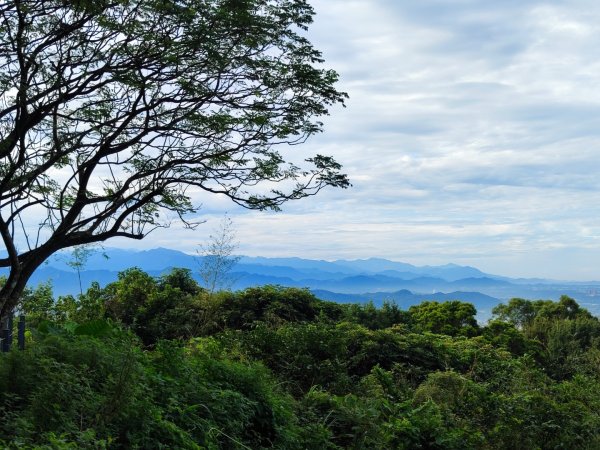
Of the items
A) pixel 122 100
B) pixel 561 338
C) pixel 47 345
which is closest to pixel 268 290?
pixel 122 100

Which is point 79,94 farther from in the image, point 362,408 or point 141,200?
point 362,408

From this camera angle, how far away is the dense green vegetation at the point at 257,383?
370 cm

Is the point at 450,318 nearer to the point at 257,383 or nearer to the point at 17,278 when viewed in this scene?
the point at 17,278

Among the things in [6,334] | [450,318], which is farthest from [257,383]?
[450,318]

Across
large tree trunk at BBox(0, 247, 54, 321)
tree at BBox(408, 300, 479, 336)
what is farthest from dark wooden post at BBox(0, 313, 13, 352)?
tree at BBox(408, 300, 479, 336)

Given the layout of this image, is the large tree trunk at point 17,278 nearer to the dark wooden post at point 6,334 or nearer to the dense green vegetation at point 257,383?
the dark wooden post at point 6,334

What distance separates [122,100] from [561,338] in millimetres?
18981

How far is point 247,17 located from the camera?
8.08m

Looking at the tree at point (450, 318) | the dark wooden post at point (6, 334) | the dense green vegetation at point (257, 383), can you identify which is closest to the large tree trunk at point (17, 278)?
the dark wooden post at point (6, 334)

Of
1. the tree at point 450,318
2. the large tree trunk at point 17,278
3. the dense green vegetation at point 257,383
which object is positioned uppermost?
the large tree trunk at point 17,278

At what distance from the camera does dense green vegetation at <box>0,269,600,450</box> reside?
3.70 m

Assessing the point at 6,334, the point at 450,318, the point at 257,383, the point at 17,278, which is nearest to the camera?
the point at 257,383

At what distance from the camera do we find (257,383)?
546cm

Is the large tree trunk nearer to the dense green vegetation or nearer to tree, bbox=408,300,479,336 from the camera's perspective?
the dense green vegetation
